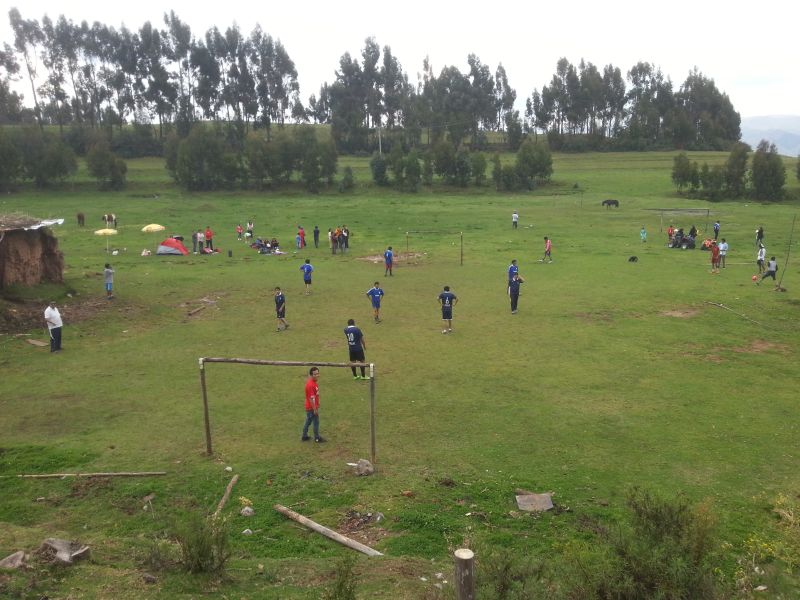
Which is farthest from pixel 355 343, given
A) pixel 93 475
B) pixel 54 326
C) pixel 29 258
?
pixel 29 258

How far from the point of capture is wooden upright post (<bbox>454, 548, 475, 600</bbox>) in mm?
5801

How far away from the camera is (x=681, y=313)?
2214cm

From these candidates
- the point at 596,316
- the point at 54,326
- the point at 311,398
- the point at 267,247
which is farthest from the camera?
the point at 267,247

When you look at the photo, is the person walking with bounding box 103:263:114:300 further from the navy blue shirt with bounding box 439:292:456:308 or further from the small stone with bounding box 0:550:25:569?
the small stone with bounding box 0:550:25:569

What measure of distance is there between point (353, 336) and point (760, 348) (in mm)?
12143

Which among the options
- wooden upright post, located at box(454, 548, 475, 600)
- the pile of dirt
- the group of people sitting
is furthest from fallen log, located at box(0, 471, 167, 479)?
the group of people sitting

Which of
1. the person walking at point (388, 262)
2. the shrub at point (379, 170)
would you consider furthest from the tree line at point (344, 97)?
the person walking at point (388, 262)

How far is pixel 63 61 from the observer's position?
89.6 metres

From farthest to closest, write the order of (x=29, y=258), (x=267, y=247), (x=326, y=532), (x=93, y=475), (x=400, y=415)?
(x=267, y=247) < (x=29, y=258) < (x=400, y=415) < (x=93, y=475) < (x=326, y=532)

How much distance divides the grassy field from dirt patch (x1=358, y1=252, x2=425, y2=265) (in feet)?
9.39

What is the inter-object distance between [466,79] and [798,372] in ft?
299

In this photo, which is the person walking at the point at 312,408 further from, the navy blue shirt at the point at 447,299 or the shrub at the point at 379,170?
the shrub at the point at 379,170

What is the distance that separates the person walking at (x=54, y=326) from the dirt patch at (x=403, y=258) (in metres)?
18.0

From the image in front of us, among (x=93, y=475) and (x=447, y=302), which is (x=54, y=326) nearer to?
(x=93, y=475)
